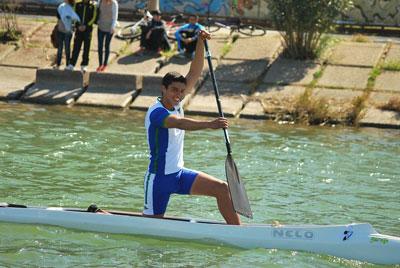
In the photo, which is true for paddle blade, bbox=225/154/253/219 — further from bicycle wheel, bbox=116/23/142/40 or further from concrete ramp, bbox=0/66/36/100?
bicycle wheel, bbox=116/23/142/40

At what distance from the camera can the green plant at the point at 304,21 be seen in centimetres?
1977

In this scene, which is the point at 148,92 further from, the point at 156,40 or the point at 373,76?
the point at 373,76

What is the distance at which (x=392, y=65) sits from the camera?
19.6m

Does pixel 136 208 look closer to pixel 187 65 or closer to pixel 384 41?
pixel 187 65

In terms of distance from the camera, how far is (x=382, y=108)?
1806cm

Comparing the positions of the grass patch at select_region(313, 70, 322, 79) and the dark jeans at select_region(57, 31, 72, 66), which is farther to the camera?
the grass patch at select_region(313, 70, 322, 79)

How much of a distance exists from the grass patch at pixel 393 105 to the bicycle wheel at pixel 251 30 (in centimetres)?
462

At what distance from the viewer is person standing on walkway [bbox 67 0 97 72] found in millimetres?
19103

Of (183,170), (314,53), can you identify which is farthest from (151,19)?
(183,170)

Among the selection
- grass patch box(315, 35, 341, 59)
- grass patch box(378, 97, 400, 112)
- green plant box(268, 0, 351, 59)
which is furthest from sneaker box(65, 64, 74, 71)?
grass patch box(378, 97, 400, 112)

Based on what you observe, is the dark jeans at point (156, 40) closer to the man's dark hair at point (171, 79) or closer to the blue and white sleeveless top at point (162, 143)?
the blue and white sleeveless top at point (162, 143)

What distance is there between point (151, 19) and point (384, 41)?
5.22m

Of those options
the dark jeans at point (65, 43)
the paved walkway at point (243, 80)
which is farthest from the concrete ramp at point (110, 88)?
the dark jeans at point (65, 43)

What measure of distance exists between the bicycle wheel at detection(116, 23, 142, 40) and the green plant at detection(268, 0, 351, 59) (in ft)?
9.94
